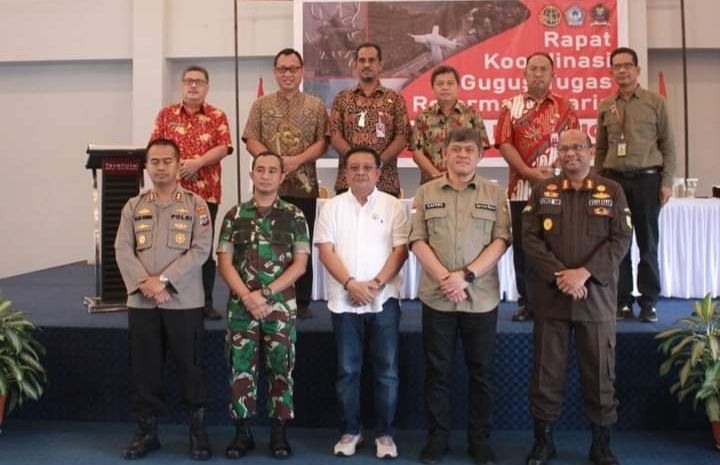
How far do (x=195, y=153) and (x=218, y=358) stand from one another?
3.52ft

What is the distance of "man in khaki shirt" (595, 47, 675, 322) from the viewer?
11.2 ft

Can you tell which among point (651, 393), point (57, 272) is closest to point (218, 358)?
point (651, 393)

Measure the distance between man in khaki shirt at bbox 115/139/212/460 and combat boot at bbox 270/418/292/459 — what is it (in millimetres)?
280

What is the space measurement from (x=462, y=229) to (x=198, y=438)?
1441 millimetres

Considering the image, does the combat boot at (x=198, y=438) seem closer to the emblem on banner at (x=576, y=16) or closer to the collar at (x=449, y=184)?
the collar at (x=449, y=184)

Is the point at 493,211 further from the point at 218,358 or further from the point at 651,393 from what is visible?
the point at 218,358

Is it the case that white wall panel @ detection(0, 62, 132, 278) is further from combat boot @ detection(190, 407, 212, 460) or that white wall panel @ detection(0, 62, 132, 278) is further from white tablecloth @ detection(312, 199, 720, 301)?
combat boot @ detection(190, 407, 212, 460)

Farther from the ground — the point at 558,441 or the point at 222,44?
the point at 222,44

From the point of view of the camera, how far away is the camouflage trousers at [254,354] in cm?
271

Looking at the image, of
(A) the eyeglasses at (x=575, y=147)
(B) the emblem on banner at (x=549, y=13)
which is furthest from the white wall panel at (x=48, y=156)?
(A) the eyeglasses at (x=575, y=147)

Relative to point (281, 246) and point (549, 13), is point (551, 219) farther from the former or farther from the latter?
point (549, 13)

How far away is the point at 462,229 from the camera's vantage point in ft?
8.74

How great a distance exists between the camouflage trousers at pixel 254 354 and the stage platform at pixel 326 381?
483 millimetres

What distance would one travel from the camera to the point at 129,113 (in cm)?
735
